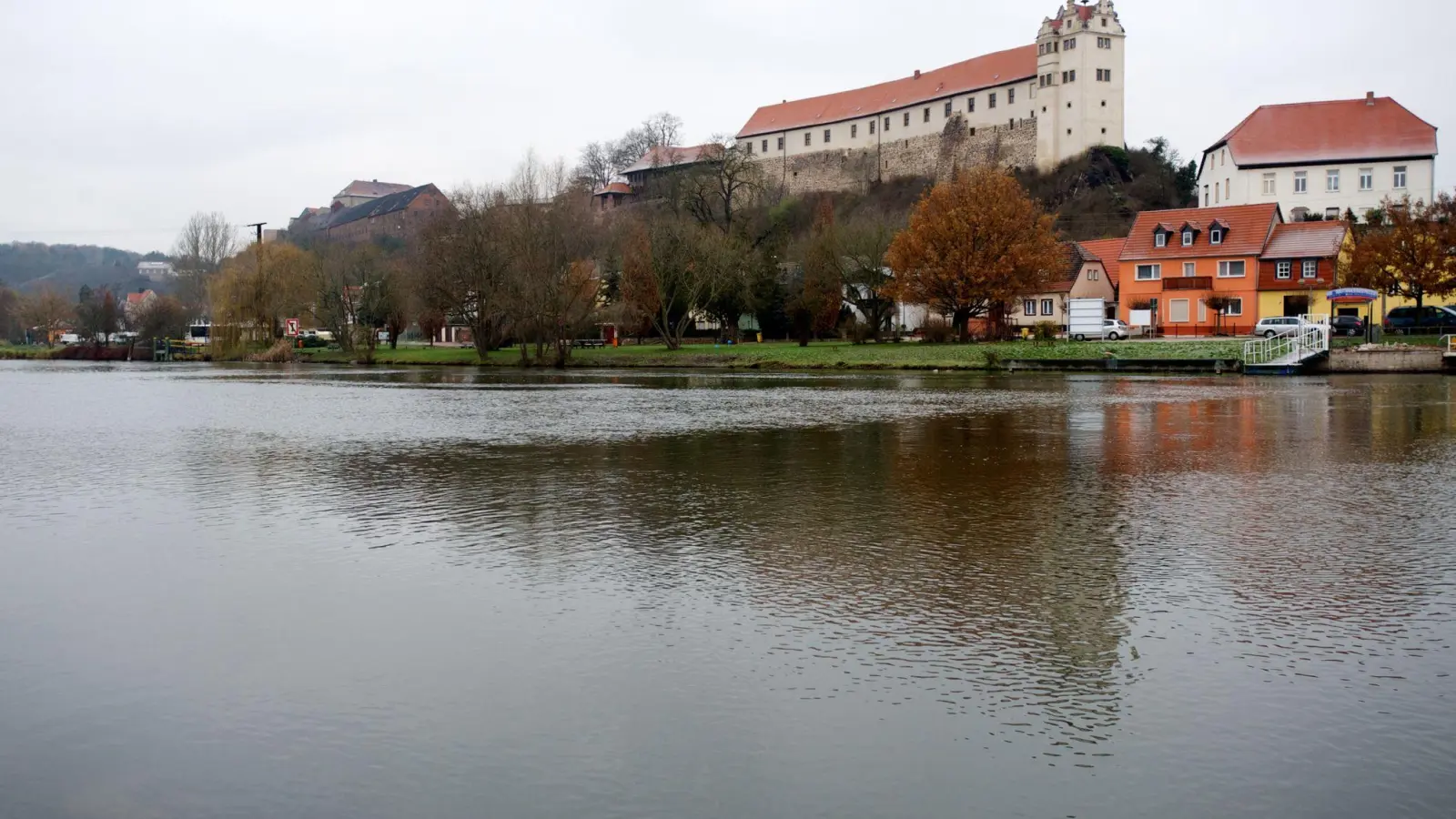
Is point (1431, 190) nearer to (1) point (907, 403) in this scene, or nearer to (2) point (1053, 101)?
(2) point (1053, 101)

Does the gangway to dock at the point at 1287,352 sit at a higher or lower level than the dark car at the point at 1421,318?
lower

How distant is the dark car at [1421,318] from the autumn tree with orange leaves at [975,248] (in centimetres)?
1682

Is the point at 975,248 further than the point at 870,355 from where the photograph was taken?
Yes

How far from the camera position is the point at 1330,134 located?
83562 mm

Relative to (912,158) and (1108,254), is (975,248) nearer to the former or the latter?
(1108,254)

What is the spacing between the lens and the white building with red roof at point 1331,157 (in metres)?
80.8

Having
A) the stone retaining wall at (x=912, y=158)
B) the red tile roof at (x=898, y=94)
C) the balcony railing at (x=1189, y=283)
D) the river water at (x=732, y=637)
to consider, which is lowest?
the river water at (x=732, y=637)

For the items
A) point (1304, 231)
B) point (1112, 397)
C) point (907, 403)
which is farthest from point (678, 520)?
point (1304, 231)

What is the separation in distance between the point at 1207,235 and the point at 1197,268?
2.12 m

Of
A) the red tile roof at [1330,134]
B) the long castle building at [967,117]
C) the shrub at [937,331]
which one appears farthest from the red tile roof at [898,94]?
the shrub at [937,331]

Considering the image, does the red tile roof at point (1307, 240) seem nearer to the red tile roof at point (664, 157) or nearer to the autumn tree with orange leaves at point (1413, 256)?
the autumn tree with orange leaves at point (1413, 256)

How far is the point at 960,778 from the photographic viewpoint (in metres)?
5.74

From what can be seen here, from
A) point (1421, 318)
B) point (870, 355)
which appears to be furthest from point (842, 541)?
point (1421, 318)

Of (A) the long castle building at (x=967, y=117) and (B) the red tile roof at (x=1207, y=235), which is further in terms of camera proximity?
(A) the long castle building at (x=967, y=117)
